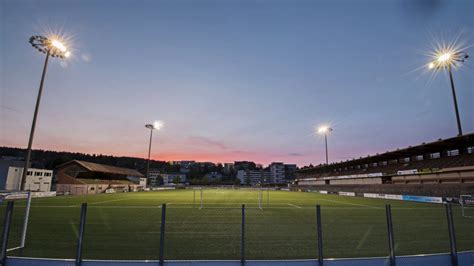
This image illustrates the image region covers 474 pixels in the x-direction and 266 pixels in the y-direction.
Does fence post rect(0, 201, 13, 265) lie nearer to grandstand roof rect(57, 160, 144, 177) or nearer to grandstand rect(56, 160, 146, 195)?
grandstand rect(56, 160, 146, 195)

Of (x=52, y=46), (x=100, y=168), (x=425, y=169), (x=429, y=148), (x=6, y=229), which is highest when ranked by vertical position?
(x=52, y=46)

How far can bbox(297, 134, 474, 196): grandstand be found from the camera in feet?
111

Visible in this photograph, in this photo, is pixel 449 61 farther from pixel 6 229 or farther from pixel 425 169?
pixel 6 229

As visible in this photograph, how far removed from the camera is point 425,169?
40.8m

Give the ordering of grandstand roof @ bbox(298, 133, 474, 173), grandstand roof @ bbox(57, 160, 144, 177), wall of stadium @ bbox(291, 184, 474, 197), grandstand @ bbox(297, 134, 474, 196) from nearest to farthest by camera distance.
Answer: wall of stadium @ bbox(291, 184, 474, 197)
grandstand @ bbox(297, 134, 474, 196)
grandstand roof @ bbox(298, 133, 474, 173)
grandstand roof @ bbox(57, 160, 144, 177)

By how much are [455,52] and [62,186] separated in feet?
203

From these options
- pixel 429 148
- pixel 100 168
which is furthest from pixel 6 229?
pixel 100 168

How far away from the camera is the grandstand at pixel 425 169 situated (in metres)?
33.8

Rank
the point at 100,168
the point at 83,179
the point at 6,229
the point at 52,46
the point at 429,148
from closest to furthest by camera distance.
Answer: the point at 6,229 → the point at 52,46 → the point at 429,148 → the point at 83,179 → the point at 100,168

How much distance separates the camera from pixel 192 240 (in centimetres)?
910

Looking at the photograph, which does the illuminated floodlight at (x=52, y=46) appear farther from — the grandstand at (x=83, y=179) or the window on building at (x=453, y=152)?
the window on building at (x=453, y=152)

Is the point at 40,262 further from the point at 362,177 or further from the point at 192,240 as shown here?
the point at 362,177

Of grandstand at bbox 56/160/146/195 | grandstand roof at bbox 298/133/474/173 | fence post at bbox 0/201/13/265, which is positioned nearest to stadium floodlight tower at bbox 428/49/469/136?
grandstand roof at bbox 298/133/474/173

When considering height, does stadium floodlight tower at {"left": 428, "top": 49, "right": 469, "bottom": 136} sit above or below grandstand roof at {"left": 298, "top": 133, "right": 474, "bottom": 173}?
above
